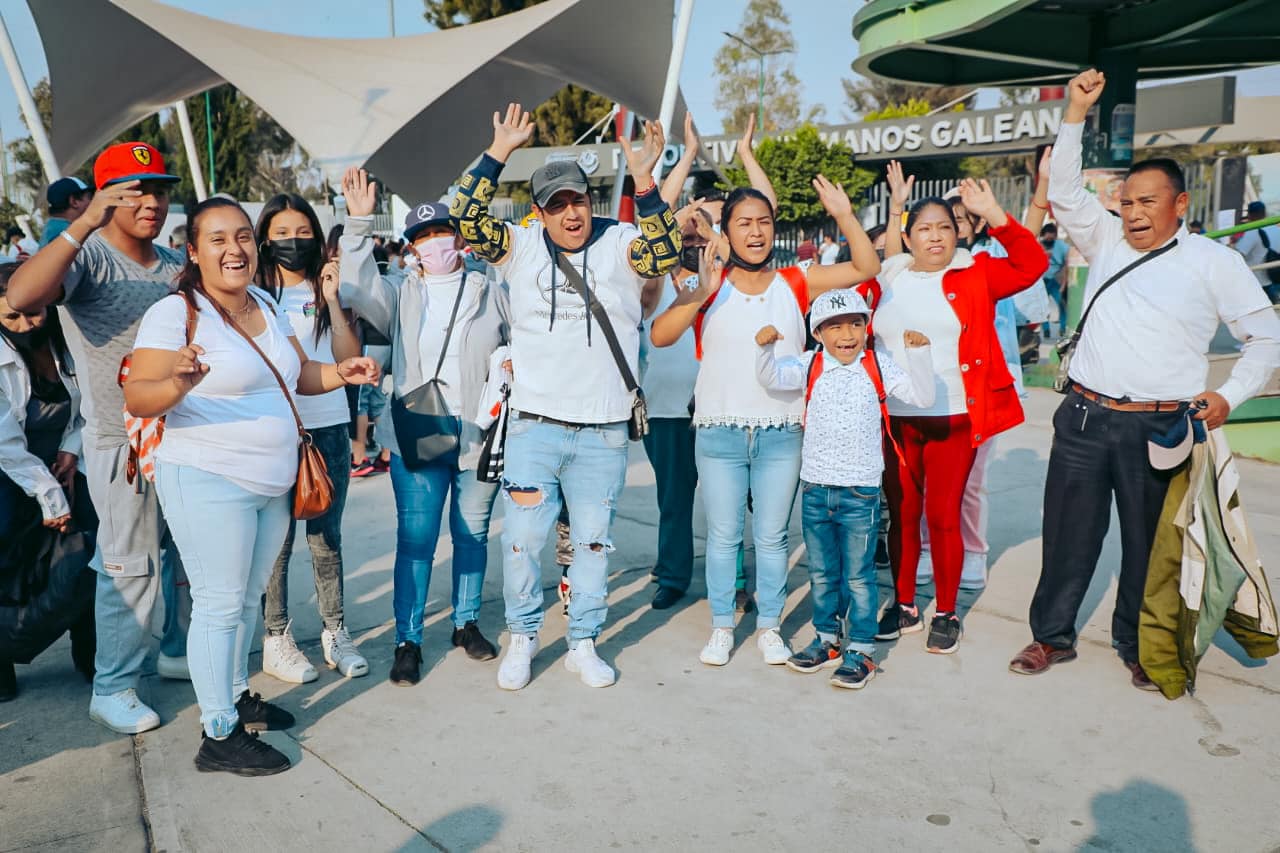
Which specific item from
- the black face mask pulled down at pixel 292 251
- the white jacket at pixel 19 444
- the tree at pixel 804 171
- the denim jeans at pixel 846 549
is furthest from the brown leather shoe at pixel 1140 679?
the tree at pixel 804 171

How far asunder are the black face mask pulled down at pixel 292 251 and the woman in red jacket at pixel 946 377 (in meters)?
2.44

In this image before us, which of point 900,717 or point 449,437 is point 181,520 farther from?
point 900,717

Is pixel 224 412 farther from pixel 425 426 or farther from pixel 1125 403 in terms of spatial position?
pixel 1125 403

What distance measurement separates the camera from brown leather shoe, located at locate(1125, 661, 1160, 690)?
395 centimetres

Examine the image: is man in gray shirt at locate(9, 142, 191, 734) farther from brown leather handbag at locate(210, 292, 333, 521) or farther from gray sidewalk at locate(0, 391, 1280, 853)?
brown leather handbag at locate(210, 292, 333, 521)

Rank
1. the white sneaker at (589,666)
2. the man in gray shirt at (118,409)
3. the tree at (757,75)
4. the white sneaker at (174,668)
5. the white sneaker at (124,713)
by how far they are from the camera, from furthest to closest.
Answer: the tree at (757,75), the white sneaker at (174,668), the white sneaker at (589,666), the white sneaker at (124,713), the man in gray shirt at (118,409)

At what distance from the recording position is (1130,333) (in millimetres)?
3824

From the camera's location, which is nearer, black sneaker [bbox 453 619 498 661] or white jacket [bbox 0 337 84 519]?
white jacket [bbox 0 337 84 519]

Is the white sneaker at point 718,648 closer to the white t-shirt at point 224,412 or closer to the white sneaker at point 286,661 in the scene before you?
the white sneaker at point 286,661

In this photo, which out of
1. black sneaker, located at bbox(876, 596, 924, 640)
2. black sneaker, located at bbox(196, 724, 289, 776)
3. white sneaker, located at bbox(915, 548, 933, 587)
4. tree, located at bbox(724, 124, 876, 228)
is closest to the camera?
black sneaker, located at bbox(196, 724, 289, 776)

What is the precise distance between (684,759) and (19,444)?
265 cm

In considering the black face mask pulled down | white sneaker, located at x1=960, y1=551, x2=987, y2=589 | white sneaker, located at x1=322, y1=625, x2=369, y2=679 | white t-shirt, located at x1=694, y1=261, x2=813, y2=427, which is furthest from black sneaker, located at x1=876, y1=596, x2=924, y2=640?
the black face mask pulled down

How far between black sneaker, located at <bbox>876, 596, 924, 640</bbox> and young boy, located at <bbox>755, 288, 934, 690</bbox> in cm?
41

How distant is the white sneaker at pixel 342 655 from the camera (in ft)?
13.8
